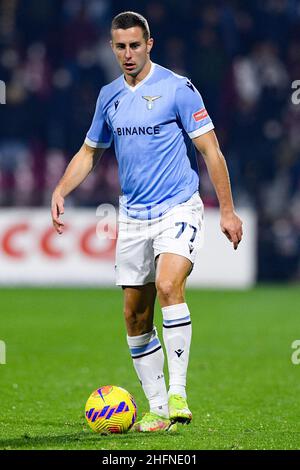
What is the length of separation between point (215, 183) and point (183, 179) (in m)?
0.23

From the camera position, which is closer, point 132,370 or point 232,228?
point 232,228

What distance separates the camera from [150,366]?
625 cm

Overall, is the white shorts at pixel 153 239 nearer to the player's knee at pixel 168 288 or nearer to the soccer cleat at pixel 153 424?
the player's knee at pixel 168 288

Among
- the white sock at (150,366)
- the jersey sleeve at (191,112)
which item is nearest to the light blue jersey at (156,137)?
the jersey sleeve at (191,112)

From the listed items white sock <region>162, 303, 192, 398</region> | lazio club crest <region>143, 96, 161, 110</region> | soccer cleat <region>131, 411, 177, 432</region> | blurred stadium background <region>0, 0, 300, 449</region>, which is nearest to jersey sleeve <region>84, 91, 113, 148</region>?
lazio club crest <region>143, 96, 161, 110</region>

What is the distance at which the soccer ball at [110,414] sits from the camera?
591 cm

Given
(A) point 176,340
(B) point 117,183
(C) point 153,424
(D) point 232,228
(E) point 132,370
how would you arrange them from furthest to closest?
(B) point 117,183, (E) point 132,370, (C) point 153,424, (A) point 176,340, (D) point 232,228

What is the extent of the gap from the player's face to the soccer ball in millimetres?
1757

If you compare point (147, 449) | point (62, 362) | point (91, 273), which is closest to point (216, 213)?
point (91, 273)

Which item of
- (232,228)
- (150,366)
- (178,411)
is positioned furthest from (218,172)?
(178,411)

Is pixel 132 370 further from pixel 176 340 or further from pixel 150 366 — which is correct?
pixel 176 340

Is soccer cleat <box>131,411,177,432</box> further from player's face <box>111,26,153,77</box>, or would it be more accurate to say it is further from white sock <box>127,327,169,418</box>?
player's face <box>111,26,153,77</box>

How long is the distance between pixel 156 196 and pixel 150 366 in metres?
0.95

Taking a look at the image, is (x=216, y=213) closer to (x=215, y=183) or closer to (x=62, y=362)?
(x=62, y=362)
